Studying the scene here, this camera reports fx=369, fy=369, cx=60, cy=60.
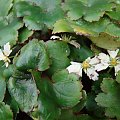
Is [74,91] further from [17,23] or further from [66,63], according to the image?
[17,23]

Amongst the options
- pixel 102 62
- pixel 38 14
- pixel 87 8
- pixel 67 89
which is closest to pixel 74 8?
pixel 87 8

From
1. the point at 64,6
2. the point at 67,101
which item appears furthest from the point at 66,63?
the point at 64,6

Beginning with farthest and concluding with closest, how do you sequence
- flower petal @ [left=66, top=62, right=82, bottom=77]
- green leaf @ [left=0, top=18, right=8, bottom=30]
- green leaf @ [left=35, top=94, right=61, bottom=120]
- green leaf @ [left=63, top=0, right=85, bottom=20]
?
1. green leaf @ [left=0, top=18, right=8, bottom=30]
2. green leaf @ [left=63, top=0, right=85, bottom=20]
3. flower petal @ [left=66, top=62, right=82, bottom=77]
4. green leaf @ [left=35, top=94, right=61, bottom=120]

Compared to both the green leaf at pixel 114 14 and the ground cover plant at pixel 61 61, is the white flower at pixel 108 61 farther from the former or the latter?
the green leaf at pixel 114 14

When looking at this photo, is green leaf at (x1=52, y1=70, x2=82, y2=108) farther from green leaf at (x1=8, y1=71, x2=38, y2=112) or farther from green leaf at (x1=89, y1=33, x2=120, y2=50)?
green leaf at (x1=89, y1=33, x2=120, y2=50)

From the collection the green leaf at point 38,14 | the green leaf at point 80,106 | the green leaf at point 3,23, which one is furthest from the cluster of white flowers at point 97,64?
the green leaf at point 3,23

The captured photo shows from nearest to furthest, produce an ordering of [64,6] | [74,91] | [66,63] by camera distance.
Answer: [74,91] < [66,63] < [64,6]

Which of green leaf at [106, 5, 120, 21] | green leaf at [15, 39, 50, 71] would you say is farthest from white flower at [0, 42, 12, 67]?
green leaf at [106, 5, 120, 21]

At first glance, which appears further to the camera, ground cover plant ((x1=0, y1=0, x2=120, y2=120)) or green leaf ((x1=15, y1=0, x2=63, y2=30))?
green leaf ((x1=15, y1=0, x2=63, y2=30))

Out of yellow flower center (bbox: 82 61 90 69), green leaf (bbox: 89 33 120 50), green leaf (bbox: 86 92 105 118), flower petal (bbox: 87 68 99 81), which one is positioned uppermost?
green leaf (bbox: 89 33 120 50)
